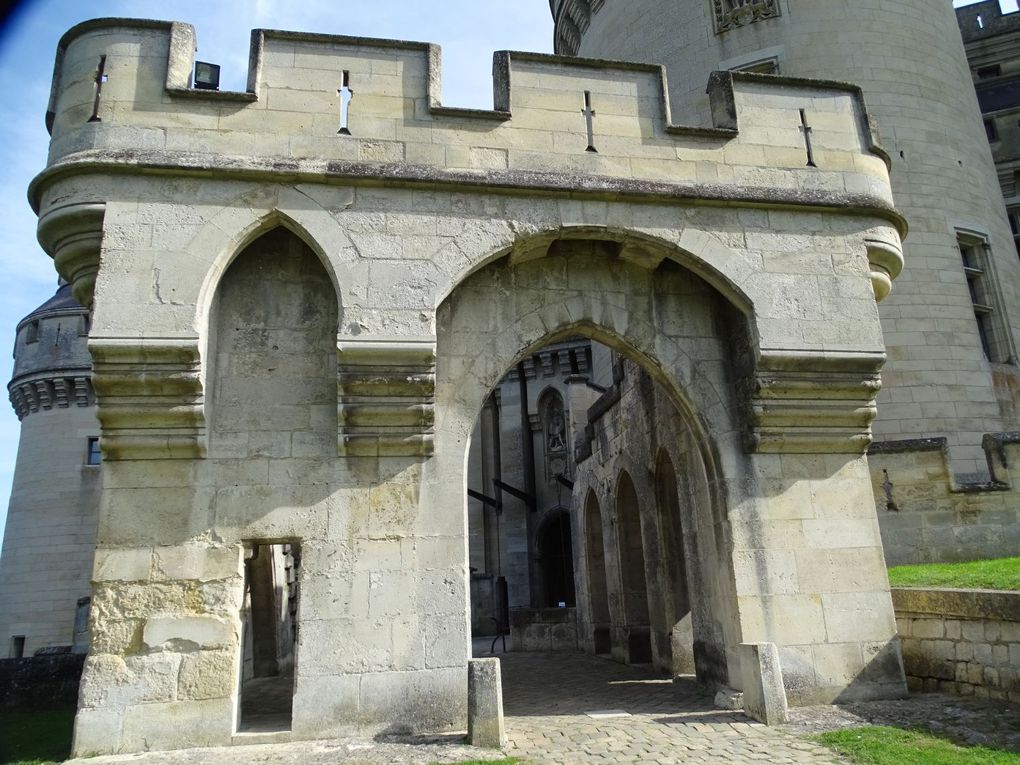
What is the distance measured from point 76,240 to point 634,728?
6517 mm

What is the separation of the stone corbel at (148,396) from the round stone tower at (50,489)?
15.6 metres

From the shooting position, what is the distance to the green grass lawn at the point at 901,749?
5.21m

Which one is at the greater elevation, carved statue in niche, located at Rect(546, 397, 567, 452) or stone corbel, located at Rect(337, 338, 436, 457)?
carved statue in niche, located at Rect(546, 397, 567, 452)

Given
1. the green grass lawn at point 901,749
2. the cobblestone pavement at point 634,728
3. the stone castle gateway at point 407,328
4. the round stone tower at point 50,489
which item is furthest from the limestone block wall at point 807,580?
the round stone tower at point 50,489

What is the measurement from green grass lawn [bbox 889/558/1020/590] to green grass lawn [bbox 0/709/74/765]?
818cm

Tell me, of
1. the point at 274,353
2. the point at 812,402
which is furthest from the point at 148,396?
the point at 812,402

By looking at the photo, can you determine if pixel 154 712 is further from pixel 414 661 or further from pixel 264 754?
pixel 414 661

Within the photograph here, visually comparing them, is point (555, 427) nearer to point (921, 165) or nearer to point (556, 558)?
point (556, 558)

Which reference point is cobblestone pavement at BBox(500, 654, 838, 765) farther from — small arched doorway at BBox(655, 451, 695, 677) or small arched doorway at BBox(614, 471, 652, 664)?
small arched doorway at BBox(614, 471, 652, 664)

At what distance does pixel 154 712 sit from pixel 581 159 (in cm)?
618

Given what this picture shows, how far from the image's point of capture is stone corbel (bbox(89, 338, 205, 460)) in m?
6.37

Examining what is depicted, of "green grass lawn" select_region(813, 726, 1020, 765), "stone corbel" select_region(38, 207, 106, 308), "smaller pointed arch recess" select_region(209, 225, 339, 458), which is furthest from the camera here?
"smaller pointed arch recess" select_region(209, 225, 339, 458)

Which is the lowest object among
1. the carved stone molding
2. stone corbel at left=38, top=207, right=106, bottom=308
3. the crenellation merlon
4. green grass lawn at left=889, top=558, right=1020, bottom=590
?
green grass lawn at left=889, top=558, right=1020, bottom=590

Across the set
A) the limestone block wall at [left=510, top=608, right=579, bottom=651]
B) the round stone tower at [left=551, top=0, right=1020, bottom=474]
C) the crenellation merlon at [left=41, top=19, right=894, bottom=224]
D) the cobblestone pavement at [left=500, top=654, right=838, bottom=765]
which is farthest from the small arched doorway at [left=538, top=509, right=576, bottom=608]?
the crenellation merlon at [left=41, top=19, right=894, bottom=224]
